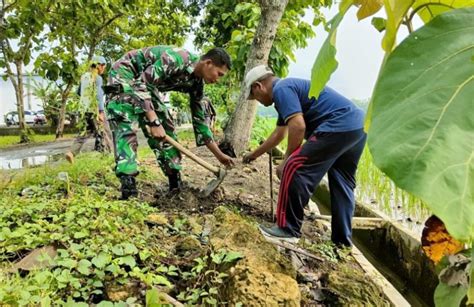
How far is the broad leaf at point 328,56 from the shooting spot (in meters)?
0.59

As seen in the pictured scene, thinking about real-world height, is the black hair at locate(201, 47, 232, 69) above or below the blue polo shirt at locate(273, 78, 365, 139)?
above

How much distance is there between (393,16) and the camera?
1.79 ft

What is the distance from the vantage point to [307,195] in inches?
113

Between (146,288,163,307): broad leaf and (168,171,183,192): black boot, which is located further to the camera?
(168,171,183,192): black boot

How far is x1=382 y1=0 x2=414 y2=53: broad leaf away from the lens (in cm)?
53

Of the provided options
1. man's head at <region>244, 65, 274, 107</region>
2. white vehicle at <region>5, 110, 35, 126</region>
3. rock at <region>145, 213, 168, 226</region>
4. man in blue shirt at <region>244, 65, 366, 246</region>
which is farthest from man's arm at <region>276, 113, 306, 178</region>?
white vehicle at <region>5, 110, 35, 126</region>

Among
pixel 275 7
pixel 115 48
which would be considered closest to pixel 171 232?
pixel 275 7

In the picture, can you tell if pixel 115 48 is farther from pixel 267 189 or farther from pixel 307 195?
pixel 307 195

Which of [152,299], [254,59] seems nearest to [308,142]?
[152,299]

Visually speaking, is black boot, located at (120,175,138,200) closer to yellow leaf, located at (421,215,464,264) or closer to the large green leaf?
yellow leaf, located at (421,215,464,264)

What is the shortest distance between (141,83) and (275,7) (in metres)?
2.55

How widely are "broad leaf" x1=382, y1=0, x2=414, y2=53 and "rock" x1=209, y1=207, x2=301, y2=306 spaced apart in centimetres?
128

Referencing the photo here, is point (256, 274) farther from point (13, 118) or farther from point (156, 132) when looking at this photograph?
point (13, 118)

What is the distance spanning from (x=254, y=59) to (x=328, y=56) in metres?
4.96
